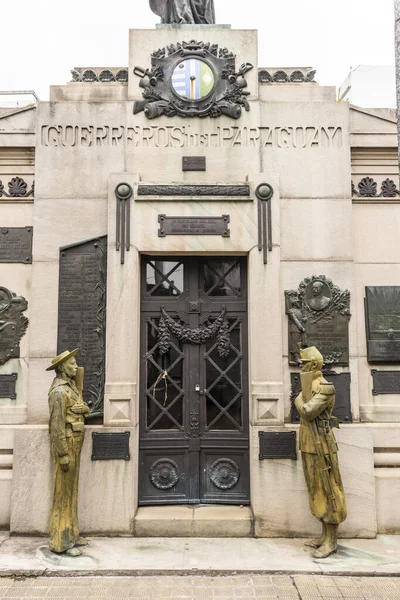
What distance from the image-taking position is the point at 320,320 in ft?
23.1

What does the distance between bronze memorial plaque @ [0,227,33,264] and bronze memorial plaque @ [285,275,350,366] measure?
3.87 meters

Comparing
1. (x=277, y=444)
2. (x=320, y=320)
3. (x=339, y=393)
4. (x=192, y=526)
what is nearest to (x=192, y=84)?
(x=320, y=320)

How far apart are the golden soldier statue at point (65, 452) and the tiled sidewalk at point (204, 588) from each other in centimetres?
63

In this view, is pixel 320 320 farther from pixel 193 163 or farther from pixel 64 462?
pixel 64 462

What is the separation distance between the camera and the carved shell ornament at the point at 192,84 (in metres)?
7.31

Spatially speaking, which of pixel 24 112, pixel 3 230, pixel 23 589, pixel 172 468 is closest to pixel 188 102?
pixel 24 112

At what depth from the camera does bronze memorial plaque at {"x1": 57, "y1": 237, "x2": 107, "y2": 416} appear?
6922mm

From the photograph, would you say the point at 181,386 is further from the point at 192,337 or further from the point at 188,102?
the point at 188,102

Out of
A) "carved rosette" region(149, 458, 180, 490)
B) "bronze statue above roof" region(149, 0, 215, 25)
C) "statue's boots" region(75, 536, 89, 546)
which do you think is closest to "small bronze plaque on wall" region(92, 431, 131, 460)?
"carved rosette" region(149, 458, 180, 490)

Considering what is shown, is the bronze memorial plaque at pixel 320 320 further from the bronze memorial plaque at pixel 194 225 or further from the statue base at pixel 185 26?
the statue base at pixel 185 26

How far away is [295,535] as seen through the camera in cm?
655

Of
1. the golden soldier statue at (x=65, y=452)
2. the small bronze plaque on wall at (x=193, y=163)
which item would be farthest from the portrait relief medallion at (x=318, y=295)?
the golden soldier statue at (x=65, y=452)

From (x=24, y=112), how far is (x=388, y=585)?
7.86 meters

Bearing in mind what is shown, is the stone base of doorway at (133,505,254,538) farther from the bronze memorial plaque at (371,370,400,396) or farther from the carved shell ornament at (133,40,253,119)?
the carved shell ornament at (133,40,253,119)
